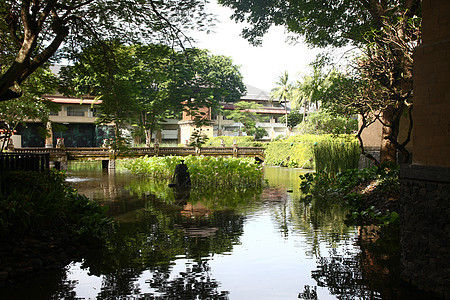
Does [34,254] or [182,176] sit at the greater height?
[182,176]

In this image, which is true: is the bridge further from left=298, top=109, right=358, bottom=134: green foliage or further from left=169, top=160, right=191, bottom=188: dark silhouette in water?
left=169, top=160, right=191, bottom=188: dark silhouette in water

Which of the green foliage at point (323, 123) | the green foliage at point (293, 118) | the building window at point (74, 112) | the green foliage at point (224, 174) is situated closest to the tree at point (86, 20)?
the green foliage at point (224, 174)

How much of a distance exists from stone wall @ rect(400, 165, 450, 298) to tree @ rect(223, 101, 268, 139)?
47956 mm

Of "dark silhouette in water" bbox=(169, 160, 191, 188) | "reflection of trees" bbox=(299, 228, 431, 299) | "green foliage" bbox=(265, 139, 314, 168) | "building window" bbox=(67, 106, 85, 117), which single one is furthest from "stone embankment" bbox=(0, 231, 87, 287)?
"building window" bbox=(67, 106, 85, 117)

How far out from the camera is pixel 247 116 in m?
55.1

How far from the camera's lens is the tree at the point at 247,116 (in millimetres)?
53778

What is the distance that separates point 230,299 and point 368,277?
7.23 feet

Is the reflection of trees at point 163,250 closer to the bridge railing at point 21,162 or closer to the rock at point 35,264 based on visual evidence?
the rock at point 35,264

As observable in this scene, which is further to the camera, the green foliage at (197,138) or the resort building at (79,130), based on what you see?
the resort building at (79,130)

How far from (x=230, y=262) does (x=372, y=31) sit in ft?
26.5

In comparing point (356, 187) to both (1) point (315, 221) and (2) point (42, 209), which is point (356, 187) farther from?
(2) point (42, 209)

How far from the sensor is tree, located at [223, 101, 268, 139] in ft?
176

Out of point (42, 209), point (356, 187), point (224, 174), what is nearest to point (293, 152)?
point (224, 174)

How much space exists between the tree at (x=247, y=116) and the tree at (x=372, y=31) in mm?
32217
